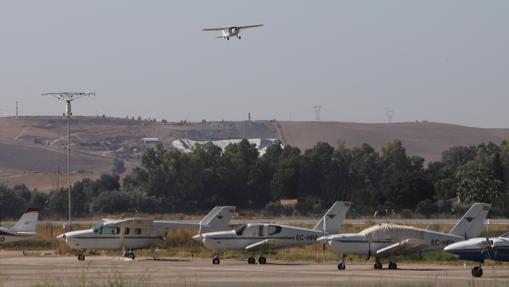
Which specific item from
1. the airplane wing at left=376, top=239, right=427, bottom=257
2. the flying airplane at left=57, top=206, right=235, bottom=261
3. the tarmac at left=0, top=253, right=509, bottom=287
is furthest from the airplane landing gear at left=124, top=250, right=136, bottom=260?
the airplane wing at left=376, top=239, right=427, bottom=257

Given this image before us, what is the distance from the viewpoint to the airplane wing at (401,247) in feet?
141

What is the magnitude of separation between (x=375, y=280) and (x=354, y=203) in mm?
61835

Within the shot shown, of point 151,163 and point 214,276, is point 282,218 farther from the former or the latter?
point 214,276

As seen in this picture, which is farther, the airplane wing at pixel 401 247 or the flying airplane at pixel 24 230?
the flying airplane at pixel 24 230

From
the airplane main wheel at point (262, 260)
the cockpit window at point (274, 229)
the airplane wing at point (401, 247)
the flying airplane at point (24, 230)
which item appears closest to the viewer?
the airplane wing at point (401, 247)

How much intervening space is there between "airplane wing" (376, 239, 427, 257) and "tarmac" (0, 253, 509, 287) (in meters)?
0.59

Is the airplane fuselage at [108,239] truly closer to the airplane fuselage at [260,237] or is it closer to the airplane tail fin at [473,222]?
the airplane fuselage at [260,237]

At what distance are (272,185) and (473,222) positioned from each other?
6872 centimetres

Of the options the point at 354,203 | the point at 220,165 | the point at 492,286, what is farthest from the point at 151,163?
the point at 492,286

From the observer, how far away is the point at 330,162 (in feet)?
395

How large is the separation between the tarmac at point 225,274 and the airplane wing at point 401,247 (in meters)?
0.59

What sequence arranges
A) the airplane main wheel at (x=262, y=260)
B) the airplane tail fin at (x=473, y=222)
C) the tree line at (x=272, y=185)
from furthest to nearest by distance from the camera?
1. the tree line at (x=272, y=185)
2. the airplane main wheel at (x=262, y=260)
3. the airplane tail fin at (x=473, y=222)

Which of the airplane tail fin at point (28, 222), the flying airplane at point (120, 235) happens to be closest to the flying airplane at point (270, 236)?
the flying airplane at point (120, 235)

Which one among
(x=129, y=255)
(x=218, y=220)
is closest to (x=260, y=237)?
(x=218, y=220)
